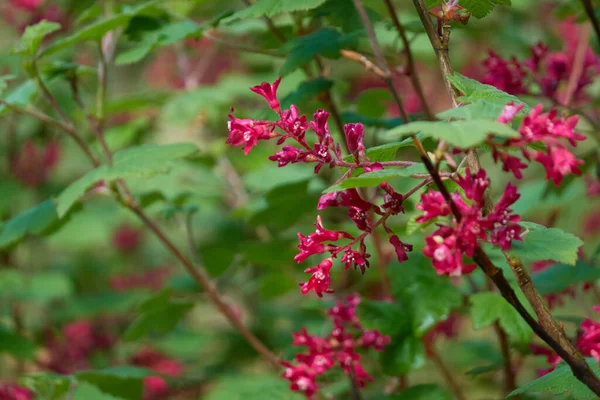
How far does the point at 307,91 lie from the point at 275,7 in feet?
0.89

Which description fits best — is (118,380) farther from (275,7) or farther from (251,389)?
(275,7)

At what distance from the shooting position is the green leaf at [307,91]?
1.66 metres

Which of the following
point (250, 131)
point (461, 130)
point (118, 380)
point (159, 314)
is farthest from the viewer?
point (159, 314)

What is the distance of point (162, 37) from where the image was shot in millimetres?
1772

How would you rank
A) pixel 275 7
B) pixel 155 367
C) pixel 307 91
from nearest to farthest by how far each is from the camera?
1. pixel 275 7
2. pixel 307 91
3. pixel 155 367

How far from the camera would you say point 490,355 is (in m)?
2.47

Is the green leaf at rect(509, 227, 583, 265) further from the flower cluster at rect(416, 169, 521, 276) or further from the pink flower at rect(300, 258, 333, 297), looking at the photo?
the pink flower at rect(300, 258, 333, 297)

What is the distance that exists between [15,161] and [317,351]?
7.73ft

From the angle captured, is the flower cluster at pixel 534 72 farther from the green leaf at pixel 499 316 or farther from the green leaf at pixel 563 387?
the green leaf at pixel 563 387

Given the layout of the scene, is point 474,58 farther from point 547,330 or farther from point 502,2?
point 547,330

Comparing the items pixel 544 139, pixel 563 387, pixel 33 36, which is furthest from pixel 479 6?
pixel 33 36

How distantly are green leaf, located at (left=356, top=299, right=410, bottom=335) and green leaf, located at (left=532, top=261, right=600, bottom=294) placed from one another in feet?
1.04

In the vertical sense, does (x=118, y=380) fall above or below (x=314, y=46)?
below

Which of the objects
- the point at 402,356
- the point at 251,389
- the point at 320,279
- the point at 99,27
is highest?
the point at 99,27
